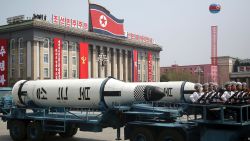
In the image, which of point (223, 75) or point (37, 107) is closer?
point (37, 107)

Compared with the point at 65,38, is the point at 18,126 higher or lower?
lower

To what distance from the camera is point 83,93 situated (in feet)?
48.6

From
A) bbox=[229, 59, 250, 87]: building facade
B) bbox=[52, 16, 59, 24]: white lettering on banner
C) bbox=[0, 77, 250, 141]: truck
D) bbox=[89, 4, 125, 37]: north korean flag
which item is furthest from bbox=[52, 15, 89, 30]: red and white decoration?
bbox=[229, 59, 250, 87]: building facade

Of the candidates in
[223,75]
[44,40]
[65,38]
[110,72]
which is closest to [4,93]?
[44,40]

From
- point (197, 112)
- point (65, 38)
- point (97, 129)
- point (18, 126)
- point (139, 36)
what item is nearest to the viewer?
point (197, 112)

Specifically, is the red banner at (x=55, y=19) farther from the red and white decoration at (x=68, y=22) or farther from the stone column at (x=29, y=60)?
the stone column at (x=29, y=60)

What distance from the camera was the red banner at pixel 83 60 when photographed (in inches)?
2842

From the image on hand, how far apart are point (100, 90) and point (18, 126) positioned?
16.1 ft

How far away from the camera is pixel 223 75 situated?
474 feet

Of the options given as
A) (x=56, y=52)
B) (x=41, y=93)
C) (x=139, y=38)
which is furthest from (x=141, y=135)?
(x=139, y=38)

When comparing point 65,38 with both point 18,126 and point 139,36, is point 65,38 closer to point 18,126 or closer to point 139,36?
point 139,36

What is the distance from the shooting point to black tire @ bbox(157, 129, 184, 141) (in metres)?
11.1

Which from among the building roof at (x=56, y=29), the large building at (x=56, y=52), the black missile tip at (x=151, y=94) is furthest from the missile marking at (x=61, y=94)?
the building roof at (x=56, y=29)

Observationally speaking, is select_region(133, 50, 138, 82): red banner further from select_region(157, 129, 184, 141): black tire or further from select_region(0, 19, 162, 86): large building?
select_region(157, 129, 184, 141): black tire
